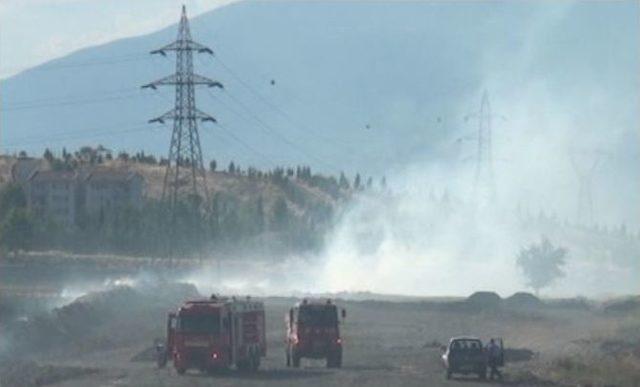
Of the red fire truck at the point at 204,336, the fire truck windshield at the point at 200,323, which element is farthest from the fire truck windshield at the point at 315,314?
the fire truck windshield at the point at 200,323

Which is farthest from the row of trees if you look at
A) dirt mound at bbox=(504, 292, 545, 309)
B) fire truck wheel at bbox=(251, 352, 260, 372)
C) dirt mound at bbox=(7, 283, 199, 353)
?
fire truck wheel at bbox=(251, 352, 260, 372)

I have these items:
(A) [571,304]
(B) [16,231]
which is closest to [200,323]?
(A) [571,304]

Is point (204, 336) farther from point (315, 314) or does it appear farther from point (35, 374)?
point (315, 314)

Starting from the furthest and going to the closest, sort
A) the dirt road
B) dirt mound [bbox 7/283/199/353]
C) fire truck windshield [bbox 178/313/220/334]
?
dirt mound [bbox 7/283/199/353] < fire truck windshield [bbox 178/313/220/334] < the dirt road

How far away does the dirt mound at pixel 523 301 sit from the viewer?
106 meters

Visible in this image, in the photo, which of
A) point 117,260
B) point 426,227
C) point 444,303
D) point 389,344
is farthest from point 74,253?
point 389,344

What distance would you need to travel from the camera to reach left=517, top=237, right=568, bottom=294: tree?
5379 inches

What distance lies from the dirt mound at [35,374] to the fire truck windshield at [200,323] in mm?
2982

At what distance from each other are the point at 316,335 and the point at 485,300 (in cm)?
4513

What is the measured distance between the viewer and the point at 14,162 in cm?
18425

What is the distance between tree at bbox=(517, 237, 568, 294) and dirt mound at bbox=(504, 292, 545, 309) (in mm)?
26178

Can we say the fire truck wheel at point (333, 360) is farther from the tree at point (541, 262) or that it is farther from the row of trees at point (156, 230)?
the tree at point (541, 262)

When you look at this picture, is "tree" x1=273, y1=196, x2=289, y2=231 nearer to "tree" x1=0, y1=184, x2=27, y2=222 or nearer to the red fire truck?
"tree" x1=0, y1=184, x2=27, y2=222

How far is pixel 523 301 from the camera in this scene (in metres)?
108
